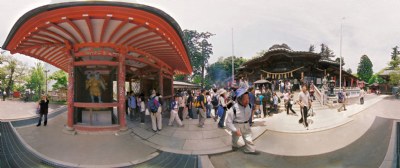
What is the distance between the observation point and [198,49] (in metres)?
1.21

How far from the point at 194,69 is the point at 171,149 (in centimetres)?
53

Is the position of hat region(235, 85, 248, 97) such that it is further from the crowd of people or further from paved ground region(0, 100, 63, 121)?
paved ground region(0, 100, 63, 121)

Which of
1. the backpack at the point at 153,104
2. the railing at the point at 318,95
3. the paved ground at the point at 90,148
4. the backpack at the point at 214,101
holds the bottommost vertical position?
the paved ground at the point at 90,148

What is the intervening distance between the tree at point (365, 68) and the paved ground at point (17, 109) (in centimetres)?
204

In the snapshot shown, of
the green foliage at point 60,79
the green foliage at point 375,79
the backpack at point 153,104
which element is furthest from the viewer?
the green foliage at point 60,79

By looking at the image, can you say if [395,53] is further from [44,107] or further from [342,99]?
[44,107]

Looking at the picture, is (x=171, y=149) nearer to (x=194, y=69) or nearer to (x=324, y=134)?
(x=194, y=69)

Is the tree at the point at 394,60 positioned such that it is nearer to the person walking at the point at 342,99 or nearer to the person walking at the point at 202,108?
the person walking at the point at 342,99

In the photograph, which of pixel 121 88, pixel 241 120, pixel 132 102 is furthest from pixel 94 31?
pixel 241 120

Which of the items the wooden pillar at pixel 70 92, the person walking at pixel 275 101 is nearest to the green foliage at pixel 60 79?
the wooden pillar at pixel 70 92

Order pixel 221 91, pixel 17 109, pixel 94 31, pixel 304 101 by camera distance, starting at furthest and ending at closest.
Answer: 1. pixel 17 109
2. pixel 94 31
3. pixel 221 91
4. pixel 304 101

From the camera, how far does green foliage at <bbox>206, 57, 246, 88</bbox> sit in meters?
1.13

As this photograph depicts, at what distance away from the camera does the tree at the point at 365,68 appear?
1.02 meters

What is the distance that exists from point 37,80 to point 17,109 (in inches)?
16.6
